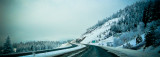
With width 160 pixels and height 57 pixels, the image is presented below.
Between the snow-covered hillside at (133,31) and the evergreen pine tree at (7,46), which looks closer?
the snow-covered hillside at (133,31)

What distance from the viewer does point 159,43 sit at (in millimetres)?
20172

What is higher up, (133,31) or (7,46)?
(133,31)

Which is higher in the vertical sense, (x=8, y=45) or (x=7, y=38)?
(x=7, y=38)

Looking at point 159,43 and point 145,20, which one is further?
point 145,20

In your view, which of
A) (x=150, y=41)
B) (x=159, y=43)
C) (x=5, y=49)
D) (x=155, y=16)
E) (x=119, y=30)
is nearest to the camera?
(x=159, y=43)

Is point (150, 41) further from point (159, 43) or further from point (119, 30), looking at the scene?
point (119, 30)

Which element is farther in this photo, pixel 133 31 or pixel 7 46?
pixel 133 31

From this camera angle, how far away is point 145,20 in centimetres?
6938

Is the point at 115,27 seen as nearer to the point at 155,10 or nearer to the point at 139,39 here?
the point at 155,10

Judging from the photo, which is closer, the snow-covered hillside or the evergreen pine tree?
the snow-covered hillside

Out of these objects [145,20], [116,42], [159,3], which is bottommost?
[116,42]

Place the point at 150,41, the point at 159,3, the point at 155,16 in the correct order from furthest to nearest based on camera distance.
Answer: the point at 159,3
the point at 155,16
the point at 150,41

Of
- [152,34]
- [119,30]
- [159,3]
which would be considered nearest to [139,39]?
[152,34]

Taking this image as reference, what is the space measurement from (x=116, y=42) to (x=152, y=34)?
38939mm
